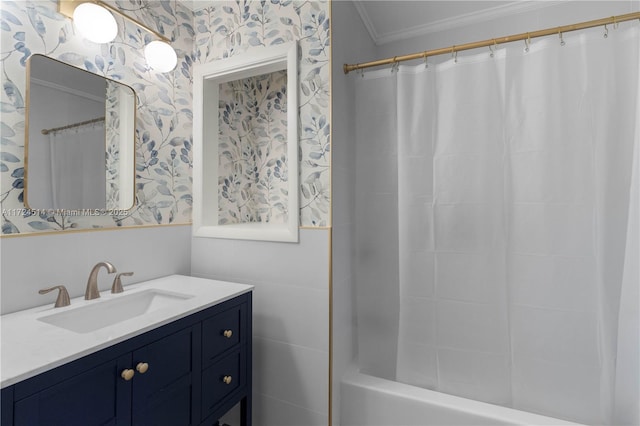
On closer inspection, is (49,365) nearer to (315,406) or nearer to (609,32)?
(315,406)

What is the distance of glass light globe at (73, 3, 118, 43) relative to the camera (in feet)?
4.11

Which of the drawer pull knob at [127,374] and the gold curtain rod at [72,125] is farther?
the gold curtain rod at [72,125]

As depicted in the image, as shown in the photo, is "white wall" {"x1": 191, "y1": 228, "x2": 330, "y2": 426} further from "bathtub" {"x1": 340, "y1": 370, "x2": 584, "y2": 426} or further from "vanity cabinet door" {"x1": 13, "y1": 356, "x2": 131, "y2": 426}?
"vanity cabinet door" {"x1": 13, "y1": 356, "x2": 131, "y2": 426}

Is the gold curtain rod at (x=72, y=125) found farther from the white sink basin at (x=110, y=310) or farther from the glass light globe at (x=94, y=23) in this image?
the white sink basin at (x=110, y=310)

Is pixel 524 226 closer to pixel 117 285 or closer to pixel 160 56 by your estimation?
pixel 117 285

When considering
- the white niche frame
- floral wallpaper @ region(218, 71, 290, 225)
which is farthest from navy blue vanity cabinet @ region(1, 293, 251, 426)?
floral wallpaper @ region(218, 71, 290, 225)

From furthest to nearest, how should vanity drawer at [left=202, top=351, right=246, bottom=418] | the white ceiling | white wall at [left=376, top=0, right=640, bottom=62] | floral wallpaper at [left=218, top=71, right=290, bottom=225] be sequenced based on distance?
1. floral wallpaper at [left=218, top=71, right=290, bottom=225]
2. the white ceiling
3. white wall at [left=376, top=0, right=640, bottom=62]
4. vanity drawer at [left=202, top=351, right=246, bottom=418]

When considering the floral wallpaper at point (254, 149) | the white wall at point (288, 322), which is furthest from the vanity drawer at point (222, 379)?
the floral wallpaper at point (254, 149)

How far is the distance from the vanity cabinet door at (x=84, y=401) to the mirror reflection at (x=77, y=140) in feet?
2.37

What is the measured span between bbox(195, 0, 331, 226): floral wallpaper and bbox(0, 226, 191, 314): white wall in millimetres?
789

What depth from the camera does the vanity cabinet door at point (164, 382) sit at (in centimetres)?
96

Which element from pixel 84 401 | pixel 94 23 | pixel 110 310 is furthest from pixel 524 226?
pixel 94 23

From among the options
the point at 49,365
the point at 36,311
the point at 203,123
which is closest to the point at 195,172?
the point at 203,123

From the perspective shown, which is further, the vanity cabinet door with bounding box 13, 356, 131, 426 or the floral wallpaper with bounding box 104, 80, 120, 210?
the floral wallpaper with bounding box 104, 80, 120, 210
